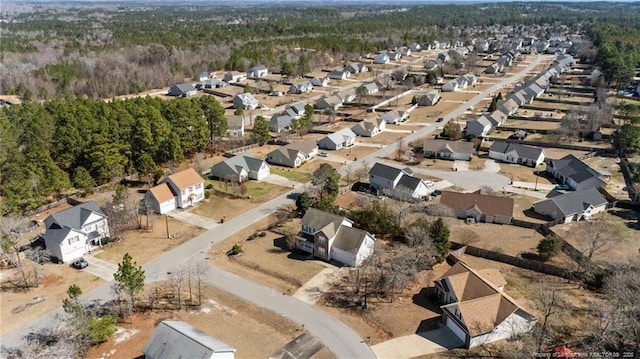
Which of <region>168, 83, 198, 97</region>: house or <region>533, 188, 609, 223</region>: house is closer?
<region>533, 188, 609, 223</region>: house

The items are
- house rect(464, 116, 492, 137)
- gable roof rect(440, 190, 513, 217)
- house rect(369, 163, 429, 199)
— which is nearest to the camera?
gable roof rect(440, 190, 513, 217)

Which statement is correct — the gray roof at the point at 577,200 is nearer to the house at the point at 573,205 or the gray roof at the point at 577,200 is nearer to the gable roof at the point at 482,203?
the house at the point at 573,205

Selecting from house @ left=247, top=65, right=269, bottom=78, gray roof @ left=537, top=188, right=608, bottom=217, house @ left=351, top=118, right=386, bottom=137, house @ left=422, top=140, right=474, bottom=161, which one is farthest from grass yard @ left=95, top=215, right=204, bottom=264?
house @ left=247, top=65, right=269, bottom=78

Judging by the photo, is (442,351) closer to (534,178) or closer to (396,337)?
(396,337)

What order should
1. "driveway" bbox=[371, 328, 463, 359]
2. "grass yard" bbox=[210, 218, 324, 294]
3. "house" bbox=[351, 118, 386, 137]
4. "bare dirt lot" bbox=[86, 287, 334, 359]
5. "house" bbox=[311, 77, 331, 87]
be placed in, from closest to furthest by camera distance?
"driveway" bbox=[371, 328, 463, 359] < "bare dirt lot" bbox=[86, 287, 334, 359] < "grass yard" bbox=[210, 218, 324, 294] < "house" bbox=[351, 118, 386, 137] < "house" bbox=[311, 77, 331, 87]

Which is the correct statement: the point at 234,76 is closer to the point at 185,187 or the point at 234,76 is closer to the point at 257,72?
the point at 257,72

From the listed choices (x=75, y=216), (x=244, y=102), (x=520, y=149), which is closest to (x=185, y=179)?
(x=75, y=216)

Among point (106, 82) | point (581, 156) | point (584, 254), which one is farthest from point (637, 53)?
point (106, 82)

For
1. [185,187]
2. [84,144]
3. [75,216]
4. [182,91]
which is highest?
[84,144]

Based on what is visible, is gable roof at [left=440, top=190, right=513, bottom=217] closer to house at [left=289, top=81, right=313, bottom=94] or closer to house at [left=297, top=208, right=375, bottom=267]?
house at [left=297, top=208, right=375, bottom=267]
